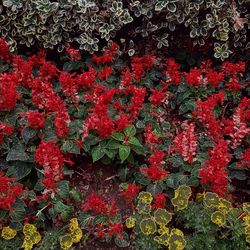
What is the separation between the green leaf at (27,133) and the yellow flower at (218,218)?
49.9 inches

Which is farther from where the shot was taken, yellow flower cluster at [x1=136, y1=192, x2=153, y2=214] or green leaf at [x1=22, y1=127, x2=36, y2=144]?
green leaf at [x1=22, y1=127, x2=36, y2=144]

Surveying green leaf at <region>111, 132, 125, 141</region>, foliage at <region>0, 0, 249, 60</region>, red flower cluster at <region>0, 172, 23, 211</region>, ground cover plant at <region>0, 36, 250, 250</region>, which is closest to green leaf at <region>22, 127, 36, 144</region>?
ground cover plant at <region>0, 36, 250, 250</region>

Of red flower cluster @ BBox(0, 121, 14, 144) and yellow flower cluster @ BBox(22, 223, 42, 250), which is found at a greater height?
red flower cluster @ BBox(0, 121, 14, 144)

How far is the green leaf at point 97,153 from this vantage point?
3.31m

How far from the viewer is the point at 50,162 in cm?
305

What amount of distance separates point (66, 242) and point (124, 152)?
691 mm

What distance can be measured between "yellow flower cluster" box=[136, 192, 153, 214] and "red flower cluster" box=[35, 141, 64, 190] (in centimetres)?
51

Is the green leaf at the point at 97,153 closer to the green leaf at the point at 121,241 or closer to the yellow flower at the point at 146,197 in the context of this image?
the yellow flower at the point at 146,197

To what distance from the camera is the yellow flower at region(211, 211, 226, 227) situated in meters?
2.95

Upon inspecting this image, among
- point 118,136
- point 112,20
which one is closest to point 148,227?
point 118,136

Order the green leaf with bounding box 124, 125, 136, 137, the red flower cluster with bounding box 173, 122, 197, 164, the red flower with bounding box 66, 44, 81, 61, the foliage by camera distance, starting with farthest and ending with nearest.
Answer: the red flower with bounding box 66, 44, 81, 61
the foliage
the green leaf with bounding box 124, 125, 136, 137
the red flower cluster with bounding box 173, 122, 197, 164

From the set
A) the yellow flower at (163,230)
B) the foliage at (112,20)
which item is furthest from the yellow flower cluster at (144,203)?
the foliage at (112,20)

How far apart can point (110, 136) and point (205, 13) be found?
1372 millimetres

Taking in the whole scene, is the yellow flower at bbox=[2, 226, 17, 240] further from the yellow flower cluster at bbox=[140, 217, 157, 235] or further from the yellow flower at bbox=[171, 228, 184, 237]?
the yellow flower at bbox=[171, 228, 184, 237]
